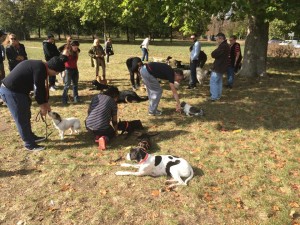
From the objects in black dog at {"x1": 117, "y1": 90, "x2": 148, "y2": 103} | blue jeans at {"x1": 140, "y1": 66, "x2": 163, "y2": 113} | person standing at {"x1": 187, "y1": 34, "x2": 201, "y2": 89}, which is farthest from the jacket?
black dog at {"x1": 117, "y1": 90, "x2": 148, "y2": 103}

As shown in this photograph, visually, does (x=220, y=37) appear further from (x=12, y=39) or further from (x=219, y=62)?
(x=12, y=39)

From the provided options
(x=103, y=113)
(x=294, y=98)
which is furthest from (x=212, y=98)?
(x=103, y=113)

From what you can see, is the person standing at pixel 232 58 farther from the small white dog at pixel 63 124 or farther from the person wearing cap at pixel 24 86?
the person wearing cap at pixel 24 86

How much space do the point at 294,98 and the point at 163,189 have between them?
24.3 ft

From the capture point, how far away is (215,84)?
944 centimetres

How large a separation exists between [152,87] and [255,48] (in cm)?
758

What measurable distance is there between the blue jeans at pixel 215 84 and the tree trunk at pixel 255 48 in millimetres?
4521

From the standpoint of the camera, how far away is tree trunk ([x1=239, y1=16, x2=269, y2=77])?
1296 cm

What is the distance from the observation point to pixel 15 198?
448 cm

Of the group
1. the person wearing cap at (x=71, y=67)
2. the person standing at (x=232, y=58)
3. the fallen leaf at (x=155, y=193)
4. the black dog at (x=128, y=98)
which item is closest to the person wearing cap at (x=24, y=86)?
the fallen leaf at (x=155, y=193)

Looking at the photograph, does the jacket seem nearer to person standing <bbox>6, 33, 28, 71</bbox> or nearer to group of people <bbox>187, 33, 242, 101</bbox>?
group of people <bbox>187, 33, 242, 101</bbox>

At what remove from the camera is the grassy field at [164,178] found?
4145 millimetres

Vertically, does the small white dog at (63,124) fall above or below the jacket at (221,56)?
below

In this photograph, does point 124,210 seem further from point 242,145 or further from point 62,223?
point 242,145
